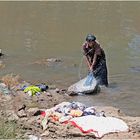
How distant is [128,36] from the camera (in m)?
18.3

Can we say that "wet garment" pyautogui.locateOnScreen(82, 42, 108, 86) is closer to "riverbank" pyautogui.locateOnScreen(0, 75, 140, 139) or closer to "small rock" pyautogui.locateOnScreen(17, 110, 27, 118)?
"riverbank" pyautogui.locateOnScreen(0, 75, 140, 139)

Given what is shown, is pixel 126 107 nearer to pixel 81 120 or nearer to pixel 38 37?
pixel 81 120

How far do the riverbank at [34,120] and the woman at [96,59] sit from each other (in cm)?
109

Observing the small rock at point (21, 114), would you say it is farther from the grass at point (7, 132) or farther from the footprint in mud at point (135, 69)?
the footprint in mud at point (135, 69)

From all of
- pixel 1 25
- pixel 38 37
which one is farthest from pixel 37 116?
pixel 1 25

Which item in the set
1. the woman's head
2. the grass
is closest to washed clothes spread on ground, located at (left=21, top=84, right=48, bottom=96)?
the woman's head

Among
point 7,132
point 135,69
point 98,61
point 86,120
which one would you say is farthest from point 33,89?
point 7,132

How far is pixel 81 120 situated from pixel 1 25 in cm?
1368

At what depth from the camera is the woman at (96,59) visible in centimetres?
1095

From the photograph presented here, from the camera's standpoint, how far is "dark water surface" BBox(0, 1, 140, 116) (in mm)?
12050

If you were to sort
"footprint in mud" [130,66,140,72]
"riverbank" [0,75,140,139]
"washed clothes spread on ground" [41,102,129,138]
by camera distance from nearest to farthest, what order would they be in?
1. "riverbank" [0,75,140,139]
2. "washed clothes spread on ground" [41,102,129,138]
3. "footprint in mud" [130,66,140,72]

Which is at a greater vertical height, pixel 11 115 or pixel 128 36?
pixel 128 36

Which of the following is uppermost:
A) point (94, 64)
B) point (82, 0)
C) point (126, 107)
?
point (82, 0)

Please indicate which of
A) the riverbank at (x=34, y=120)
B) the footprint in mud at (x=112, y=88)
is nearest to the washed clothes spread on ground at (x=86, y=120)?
the riverbank at (x=34, y=120)
